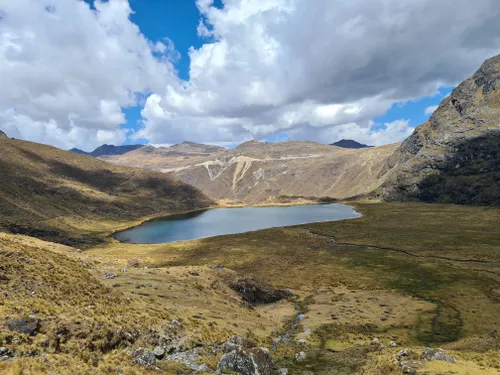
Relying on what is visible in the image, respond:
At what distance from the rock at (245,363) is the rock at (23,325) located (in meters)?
11.2

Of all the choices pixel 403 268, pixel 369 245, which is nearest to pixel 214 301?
pixel 403 268

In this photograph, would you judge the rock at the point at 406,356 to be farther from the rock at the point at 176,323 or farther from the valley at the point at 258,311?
the rock at the point at 176,323

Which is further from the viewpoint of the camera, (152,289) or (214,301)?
(214,301)

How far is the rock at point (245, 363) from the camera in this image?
20.1 meters

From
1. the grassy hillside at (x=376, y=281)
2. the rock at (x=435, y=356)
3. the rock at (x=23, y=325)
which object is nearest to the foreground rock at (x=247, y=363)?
the grassy hillside at (x=376, y=281)

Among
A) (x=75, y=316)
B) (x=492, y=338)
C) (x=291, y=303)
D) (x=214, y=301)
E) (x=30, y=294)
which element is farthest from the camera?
(x=291, y=303)

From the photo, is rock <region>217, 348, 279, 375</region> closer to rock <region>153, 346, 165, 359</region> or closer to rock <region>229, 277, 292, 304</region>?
rock <region>153, 346, 165, 359</region>

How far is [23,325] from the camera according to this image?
17875 mm

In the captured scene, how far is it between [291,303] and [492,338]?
25.0 meters

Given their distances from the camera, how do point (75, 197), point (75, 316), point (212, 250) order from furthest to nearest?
point (75, 197) → point (212, 250) → point (75, 316)

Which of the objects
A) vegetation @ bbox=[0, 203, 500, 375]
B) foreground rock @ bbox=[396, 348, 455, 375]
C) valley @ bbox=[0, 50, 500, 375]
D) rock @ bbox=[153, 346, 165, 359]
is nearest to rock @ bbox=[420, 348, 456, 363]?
foreground rock @ bbox=[396, 348, 455, 375]

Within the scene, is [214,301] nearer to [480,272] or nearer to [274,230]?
[480,272]

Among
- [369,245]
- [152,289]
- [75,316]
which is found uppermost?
[75,316]

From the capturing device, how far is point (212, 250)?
98.6 meters
